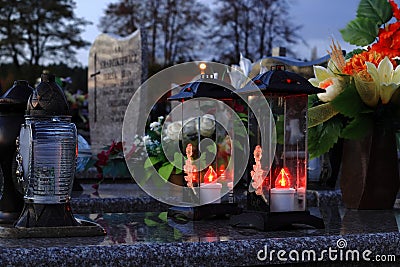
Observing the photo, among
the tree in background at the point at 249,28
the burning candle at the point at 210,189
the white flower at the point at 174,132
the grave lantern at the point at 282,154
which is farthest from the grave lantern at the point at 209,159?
the tree in background at the point at 249,28

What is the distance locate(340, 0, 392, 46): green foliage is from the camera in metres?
3.70

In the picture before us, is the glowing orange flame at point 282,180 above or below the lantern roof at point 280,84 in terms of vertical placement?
below

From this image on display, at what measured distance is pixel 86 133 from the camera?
12.3m

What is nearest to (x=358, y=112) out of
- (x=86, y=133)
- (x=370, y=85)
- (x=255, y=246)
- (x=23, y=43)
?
(x=370, y=85)

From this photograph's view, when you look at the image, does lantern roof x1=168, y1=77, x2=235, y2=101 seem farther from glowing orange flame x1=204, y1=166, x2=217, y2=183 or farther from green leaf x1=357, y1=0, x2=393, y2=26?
green leaf x1=357, y1=0, x2=393, y2=26

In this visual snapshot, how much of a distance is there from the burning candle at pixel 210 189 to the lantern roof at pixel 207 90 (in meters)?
0.31

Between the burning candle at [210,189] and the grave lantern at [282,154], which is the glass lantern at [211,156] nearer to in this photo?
the burning candle at [210,189]

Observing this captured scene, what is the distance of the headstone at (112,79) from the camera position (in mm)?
9023

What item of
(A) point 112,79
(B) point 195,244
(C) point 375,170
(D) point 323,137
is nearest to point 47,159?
Result: (B) point 195,244

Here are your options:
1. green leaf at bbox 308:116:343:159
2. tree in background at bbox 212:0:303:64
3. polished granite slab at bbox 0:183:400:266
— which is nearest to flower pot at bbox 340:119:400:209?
green leaf at bbox 308:116:343:159

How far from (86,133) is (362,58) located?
372 inches

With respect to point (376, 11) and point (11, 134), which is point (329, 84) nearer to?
point (376, 11)

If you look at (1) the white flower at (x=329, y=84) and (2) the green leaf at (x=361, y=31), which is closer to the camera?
(1) the white flower at (x=329, y=84)

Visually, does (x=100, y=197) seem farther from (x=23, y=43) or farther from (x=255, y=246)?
(x=23, y=43)
